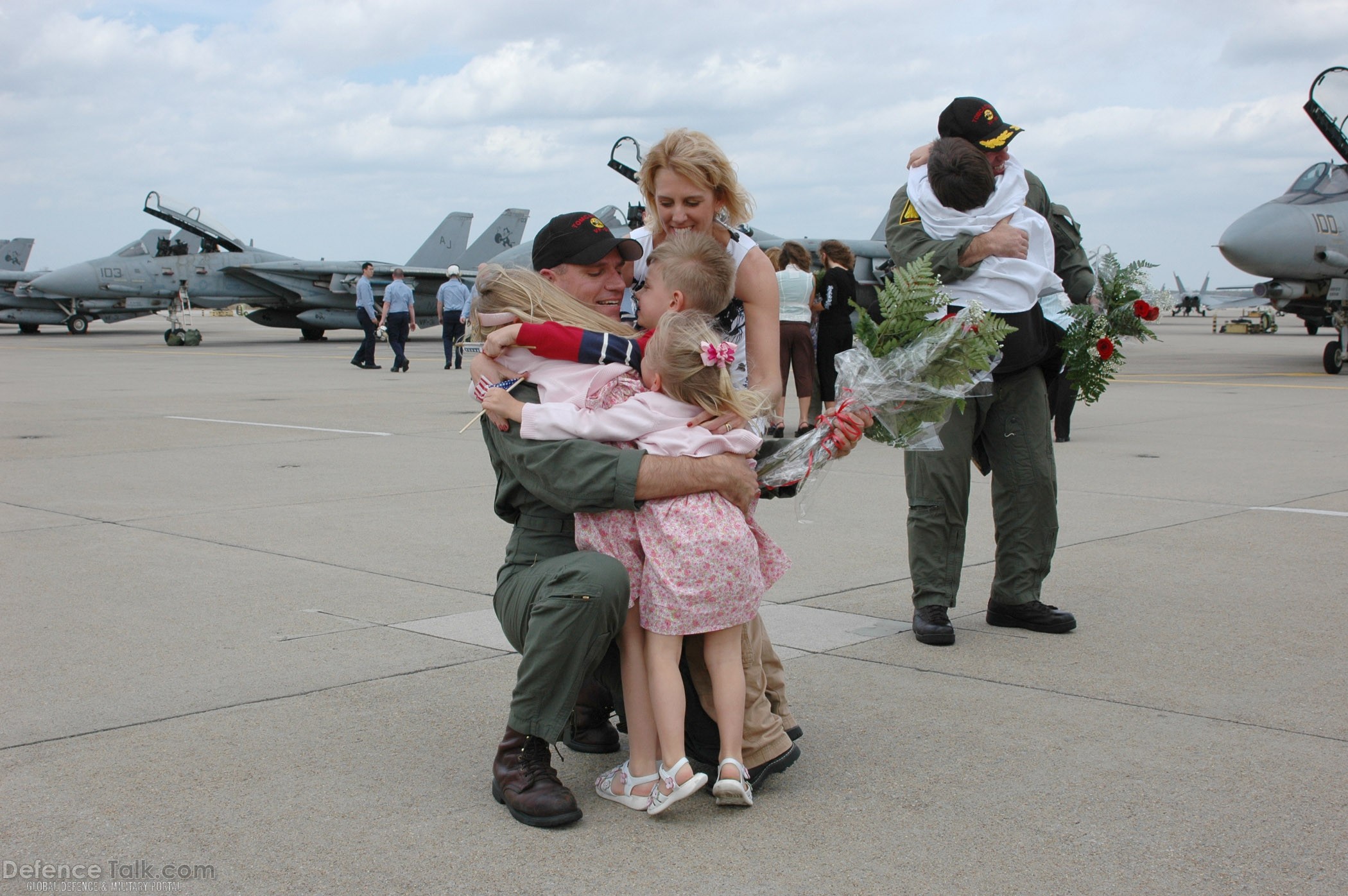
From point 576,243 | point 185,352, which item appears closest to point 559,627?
point 576,243

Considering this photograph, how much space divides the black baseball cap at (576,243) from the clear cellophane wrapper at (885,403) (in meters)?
0.68

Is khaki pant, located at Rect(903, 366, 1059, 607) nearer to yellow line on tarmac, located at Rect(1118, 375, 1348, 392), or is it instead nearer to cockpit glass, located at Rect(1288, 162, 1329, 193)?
yellow line on tarmac, located at Rect(1118, 375, 1348, 392)

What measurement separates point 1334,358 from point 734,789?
19263 mm

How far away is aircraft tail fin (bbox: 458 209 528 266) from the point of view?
136 feet

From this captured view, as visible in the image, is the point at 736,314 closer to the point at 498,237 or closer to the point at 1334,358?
the point at 1334,358

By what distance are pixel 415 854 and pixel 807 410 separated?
8.49 m

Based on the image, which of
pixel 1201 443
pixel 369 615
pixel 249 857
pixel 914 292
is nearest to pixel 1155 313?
pixel 914 292

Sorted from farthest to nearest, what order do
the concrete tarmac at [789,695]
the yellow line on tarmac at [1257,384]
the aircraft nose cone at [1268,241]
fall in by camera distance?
the aircraft nose cone at [1268,241] → the yellow line on tarmac at [1257,384] → the concrete tarmac at [789,695]

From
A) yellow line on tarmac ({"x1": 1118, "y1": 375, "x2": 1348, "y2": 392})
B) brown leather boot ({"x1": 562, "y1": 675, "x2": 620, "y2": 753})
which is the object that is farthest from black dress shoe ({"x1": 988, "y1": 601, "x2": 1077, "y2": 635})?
yellow line on tarmac ({"x1": 1118, "y1": 375, "x2": 1348, "y2": 392})

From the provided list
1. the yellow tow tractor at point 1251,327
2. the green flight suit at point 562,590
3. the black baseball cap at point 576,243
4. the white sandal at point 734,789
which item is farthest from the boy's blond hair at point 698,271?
the yellow tow tractor at point 1251,327

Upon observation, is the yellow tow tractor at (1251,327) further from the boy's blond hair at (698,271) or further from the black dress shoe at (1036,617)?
the boy's blond hair at (698,271)

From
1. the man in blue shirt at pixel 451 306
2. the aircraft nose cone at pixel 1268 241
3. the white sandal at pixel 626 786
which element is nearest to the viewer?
the white sandal at pixel 626 786

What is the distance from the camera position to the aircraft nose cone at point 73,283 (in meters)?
34.0

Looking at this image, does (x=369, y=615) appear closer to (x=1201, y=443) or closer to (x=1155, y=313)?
(x=1155, y=313)
